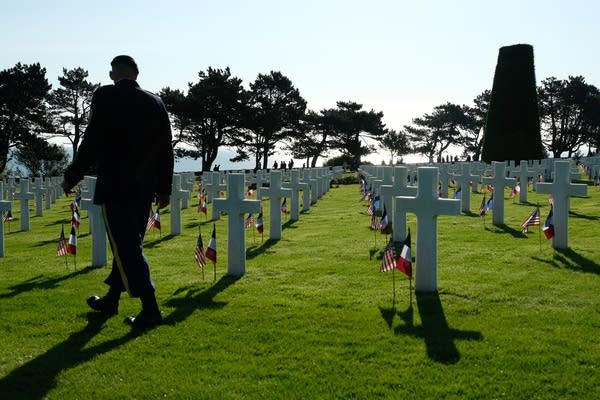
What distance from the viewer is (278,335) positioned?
4914 millimetres

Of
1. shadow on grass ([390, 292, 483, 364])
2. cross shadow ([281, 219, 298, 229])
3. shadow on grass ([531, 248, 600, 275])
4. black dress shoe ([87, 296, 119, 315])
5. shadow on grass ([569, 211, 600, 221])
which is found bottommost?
shadow on grass ([390, 292, 483, 364])

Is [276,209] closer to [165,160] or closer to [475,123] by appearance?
[165,160]

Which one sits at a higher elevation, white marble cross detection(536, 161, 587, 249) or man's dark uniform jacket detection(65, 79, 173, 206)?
man's dark uniform jacket detection(65, 79, 173, 206)

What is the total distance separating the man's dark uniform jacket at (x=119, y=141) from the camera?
188 inches

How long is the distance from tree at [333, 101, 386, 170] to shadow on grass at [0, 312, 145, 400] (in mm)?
49901

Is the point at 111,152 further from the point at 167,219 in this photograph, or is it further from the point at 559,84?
the point at 559,84

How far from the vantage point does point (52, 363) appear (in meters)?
4.33

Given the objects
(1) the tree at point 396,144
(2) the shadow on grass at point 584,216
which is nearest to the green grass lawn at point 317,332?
(2) the shadow on grass at point 584,216

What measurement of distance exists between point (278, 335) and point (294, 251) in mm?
4410

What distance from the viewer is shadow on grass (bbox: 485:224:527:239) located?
10286mm

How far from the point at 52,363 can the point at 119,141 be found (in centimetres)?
175

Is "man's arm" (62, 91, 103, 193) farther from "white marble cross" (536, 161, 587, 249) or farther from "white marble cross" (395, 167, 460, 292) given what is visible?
"white marble cross" (536, 161, 587, 249)

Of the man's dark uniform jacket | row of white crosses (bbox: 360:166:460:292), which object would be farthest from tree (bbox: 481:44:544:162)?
the man's dark uniform jacket

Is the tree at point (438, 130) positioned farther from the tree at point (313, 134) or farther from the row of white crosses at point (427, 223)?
the row of white crosses at point (427, 223)
